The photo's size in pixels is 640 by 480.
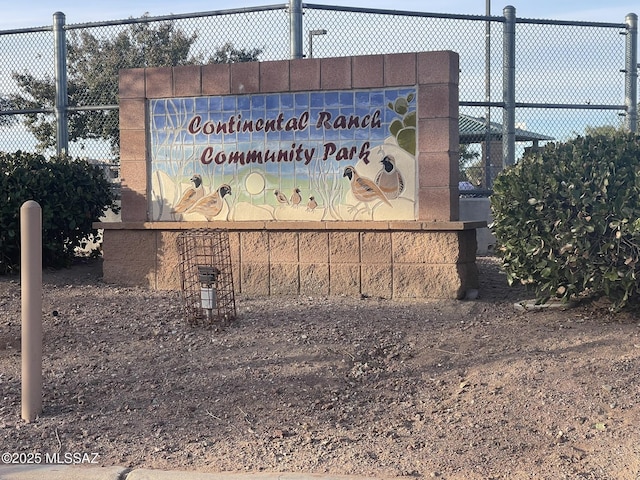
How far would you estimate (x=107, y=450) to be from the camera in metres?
4.89

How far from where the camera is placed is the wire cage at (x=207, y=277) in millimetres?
6969

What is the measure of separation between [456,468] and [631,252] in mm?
2833

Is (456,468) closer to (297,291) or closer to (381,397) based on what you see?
(381,397)

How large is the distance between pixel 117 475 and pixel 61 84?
6560mm

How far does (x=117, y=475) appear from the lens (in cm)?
448

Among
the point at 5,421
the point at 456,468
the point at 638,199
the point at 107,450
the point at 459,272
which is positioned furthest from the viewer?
the point at 459,272

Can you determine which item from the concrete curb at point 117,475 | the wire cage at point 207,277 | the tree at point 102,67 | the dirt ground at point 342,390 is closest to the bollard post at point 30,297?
the dirt ground at point 342,390

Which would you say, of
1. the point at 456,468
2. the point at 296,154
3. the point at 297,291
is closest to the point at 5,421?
the point at 456,468

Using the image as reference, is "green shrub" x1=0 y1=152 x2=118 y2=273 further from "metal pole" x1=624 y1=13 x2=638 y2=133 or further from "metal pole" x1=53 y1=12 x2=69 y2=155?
"metal pole" x1=624 y1=13 x2=638 y2=133

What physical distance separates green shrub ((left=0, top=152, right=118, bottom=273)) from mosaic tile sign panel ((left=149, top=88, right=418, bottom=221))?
120 cm

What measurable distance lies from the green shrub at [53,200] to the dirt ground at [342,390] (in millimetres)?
1517

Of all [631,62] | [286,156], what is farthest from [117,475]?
[631,62]

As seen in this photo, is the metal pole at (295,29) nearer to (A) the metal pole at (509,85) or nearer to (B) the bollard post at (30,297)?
(A) the metal pole at (509,85)

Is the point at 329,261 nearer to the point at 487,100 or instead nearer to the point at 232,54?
the point at 487,100
